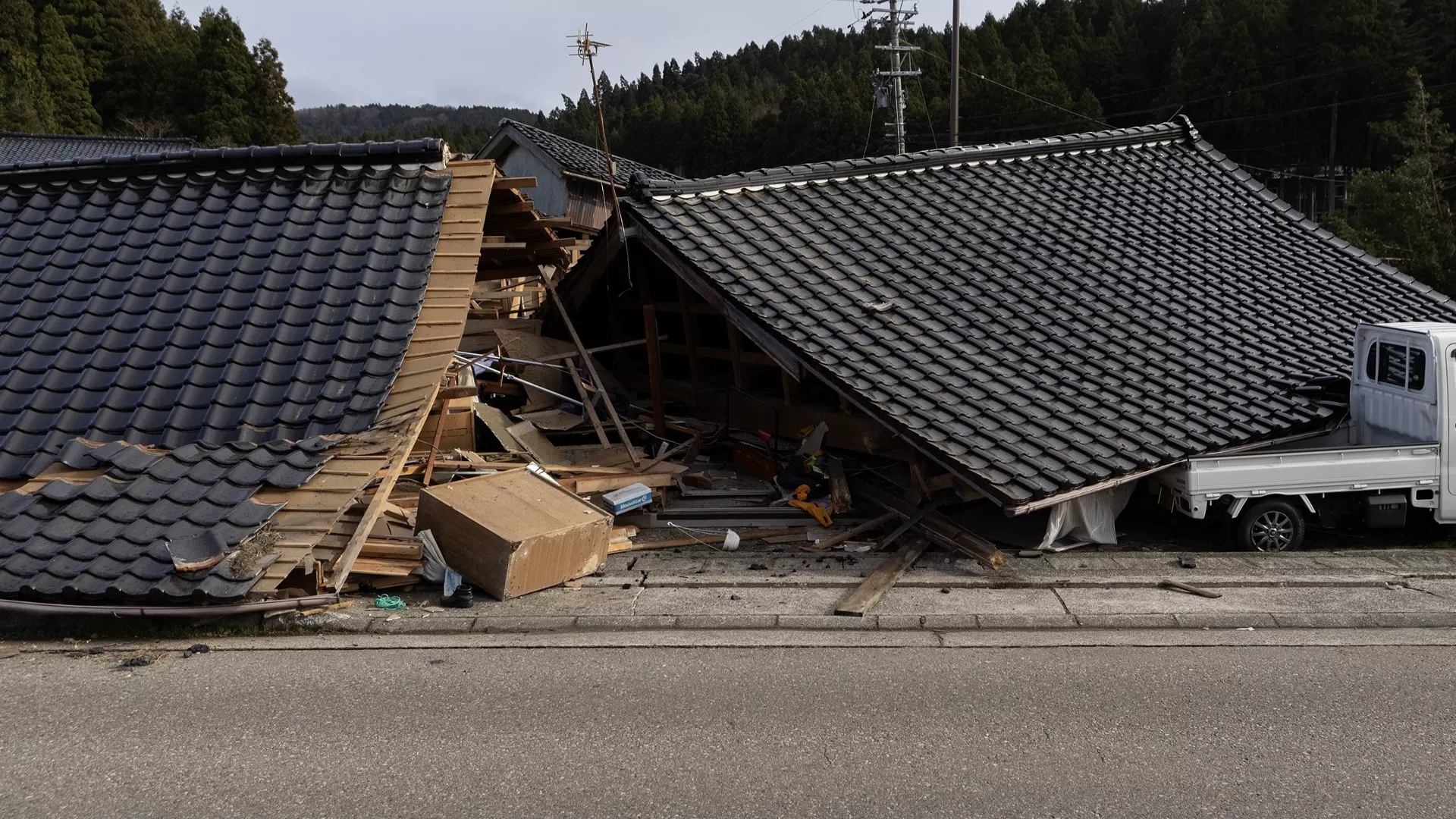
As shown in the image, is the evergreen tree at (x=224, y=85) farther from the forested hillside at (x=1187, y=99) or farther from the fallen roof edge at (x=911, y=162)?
the fallen roof edge at (x=911, y=162)

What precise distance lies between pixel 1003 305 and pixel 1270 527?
3.07m

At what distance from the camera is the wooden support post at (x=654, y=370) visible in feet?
35.1

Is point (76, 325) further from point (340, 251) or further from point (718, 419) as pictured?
point (718, 419)

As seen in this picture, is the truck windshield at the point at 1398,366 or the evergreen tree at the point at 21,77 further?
the evergreen tree at the point at 21,77

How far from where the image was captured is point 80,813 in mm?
4340

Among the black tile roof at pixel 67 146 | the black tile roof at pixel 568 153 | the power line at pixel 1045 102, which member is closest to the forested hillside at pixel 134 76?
the black tile roof at pixel 67 146

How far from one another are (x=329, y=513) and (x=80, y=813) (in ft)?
7.83

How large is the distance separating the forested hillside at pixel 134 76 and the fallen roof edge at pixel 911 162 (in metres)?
44.6

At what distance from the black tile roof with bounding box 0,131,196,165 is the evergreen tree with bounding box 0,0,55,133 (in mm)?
8496

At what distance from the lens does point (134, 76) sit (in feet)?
180

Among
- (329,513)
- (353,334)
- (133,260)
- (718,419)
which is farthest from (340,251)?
(718,419)

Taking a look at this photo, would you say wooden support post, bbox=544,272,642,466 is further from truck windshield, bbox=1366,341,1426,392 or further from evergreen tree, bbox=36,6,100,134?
evergreen tree, bbox=36,6,100,134

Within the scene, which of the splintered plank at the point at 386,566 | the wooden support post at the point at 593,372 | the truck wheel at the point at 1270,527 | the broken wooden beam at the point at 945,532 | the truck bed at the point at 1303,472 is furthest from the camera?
the wooden support post at the point at 593,372

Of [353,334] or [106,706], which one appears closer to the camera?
[106,706]
